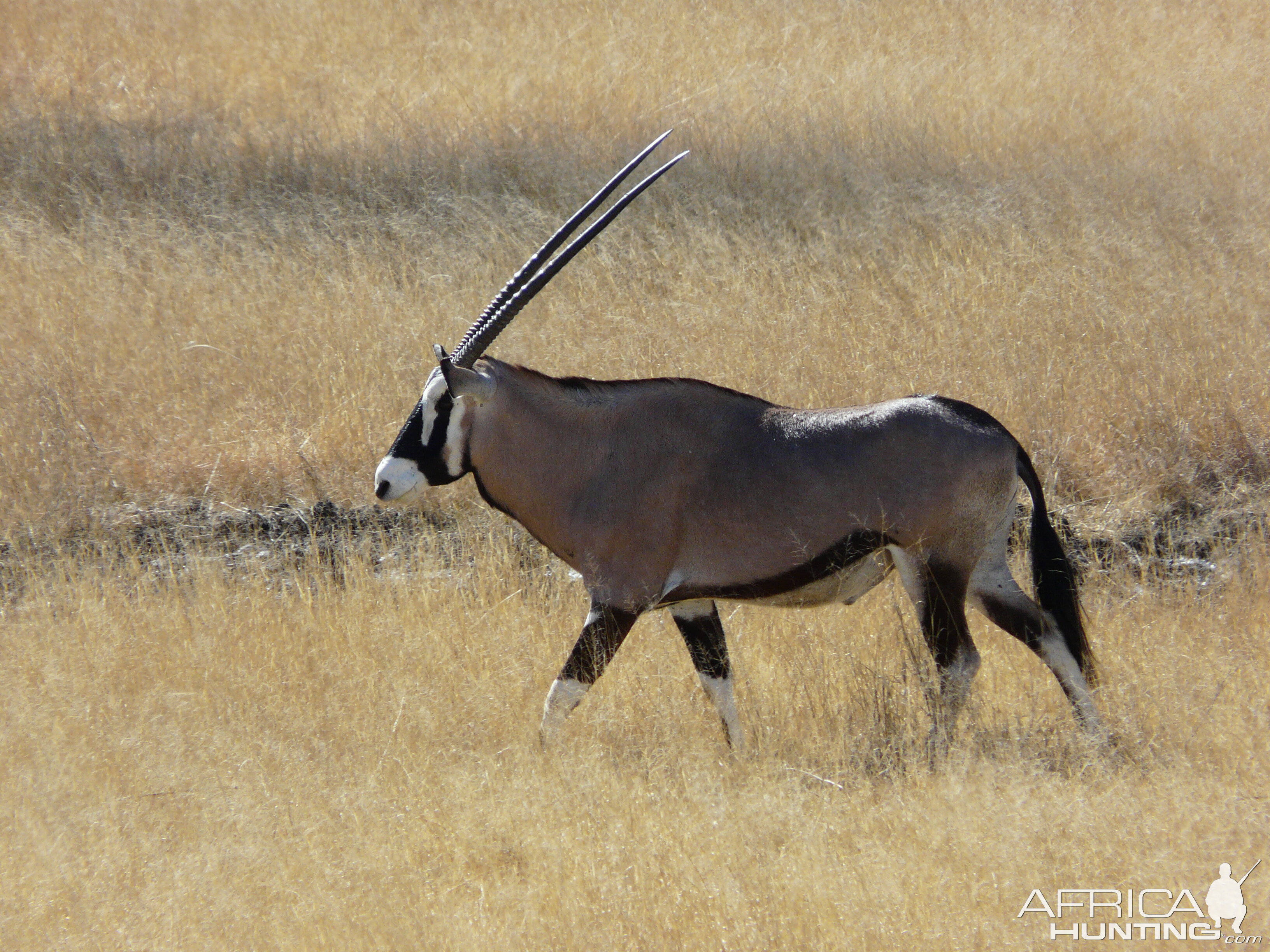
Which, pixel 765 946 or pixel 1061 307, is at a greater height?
pixel 1061 307

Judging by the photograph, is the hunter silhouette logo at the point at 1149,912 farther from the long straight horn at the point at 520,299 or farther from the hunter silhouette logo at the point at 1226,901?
the long straight horn at the point at 520,299

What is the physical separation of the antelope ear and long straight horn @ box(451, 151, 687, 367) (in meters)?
0.09

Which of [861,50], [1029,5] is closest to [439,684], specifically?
[861,50]

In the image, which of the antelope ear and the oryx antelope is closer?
the oryx antelope

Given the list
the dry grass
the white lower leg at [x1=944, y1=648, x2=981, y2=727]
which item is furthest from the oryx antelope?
the dry grass

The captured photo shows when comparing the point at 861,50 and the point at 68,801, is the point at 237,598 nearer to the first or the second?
the point at 68,801

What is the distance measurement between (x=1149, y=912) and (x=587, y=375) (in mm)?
6943

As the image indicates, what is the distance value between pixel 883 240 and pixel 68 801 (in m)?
8.95

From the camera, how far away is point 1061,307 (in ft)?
36.5

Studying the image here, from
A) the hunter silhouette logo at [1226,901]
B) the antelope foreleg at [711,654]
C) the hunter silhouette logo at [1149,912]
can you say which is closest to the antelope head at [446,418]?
the antelope foreleg at [711,654]

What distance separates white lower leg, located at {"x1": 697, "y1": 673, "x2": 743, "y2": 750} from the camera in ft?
20.3

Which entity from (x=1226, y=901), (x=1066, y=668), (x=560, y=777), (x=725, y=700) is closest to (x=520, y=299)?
(x=725, y=700)

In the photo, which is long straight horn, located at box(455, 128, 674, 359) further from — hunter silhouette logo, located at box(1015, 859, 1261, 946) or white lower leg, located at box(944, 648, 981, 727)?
hunter silhouette logo, located at box(1015, 859, 1261, 946)

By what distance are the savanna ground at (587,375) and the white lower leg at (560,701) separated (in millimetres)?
126
